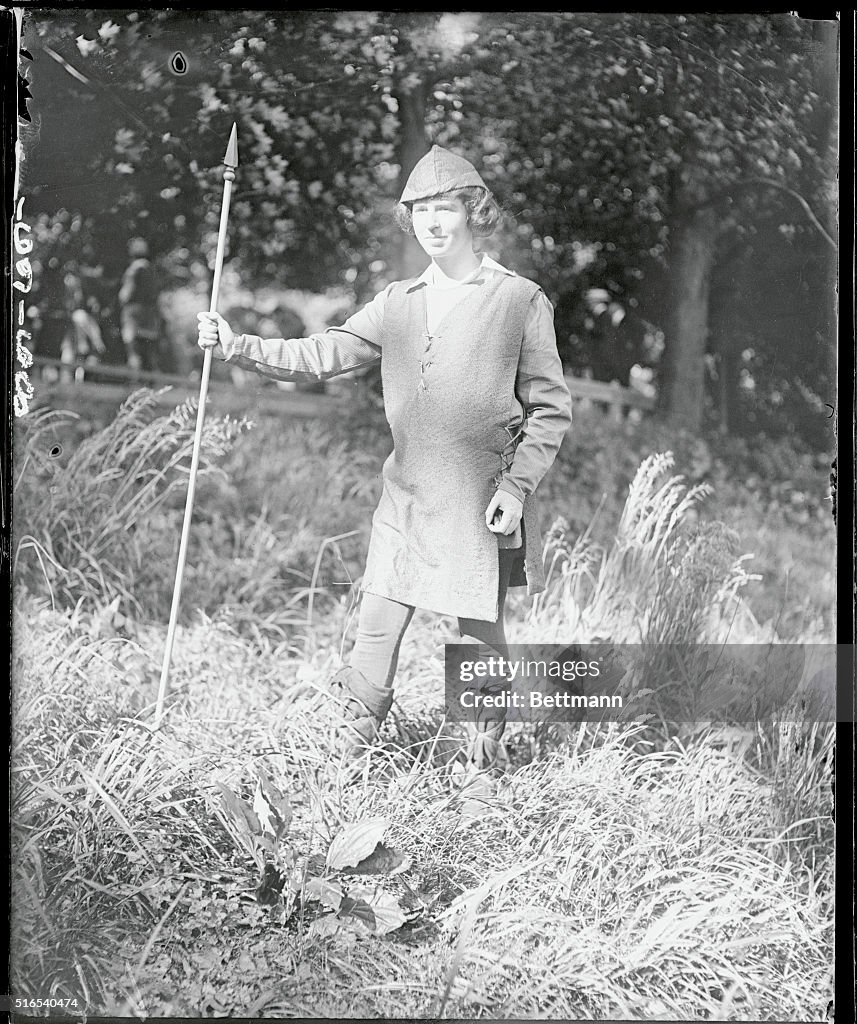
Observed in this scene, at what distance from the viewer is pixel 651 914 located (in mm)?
3010

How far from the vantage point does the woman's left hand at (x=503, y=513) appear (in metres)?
3.05

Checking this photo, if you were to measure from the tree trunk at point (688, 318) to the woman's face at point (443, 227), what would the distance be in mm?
653

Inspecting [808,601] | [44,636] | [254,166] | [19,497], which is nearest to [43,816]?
[44,636]

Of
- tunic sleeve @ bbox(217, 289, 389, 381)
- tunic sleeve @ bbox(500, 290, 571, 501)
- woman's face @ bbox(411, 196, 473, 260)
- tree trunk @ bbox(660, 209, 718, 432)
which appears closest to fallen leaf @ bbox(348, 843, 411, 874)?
tunic sleeve @ bbox(500, 290, 571, 501)

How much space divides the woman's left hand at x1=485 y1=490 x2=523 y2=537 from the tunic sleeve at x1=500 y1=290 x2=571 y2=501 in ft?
0.17

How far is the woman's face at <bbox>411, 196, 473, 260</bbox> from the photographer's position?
10.1ft

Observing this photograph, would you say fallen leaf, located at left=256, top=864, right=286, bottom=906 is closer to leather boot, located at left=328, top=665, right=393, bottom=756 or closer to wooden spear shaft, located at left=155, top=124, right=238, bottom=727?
leather boot, located at left=328, top=665, right=393, bottom=756

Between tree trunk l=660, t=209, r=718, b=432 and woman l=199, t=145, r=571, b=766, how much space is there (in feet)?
1.14

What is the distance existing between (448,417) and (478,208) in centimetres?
66

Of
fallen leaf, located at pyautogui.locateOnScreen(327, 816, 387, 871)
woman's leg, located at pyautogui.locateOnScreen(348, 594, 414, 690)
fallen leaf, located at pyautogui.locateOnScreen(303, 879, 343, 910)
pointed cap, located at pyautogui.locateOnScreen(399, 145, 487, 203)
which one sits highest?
pointed cap, located at pyautogui.locateOnScreen(399, 145, 487, 203)

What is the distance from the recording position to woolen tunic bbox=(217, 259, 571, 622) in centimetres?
307

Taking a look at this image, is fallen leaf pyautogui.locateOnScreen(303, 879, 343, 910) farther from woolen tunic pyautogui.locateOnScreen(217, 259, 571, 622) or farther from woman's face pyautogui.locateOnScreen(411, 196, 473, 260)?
woman's face pyautogui.locateOnScreen(411, 196, 473, 260)

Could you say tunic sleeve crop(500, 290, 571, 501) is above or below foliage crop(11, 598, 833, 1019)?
above

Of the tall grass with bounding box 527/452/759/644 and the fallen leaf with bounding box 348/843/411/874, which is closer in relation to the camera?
the fallen leaf with bounding box 348/843/411/874
